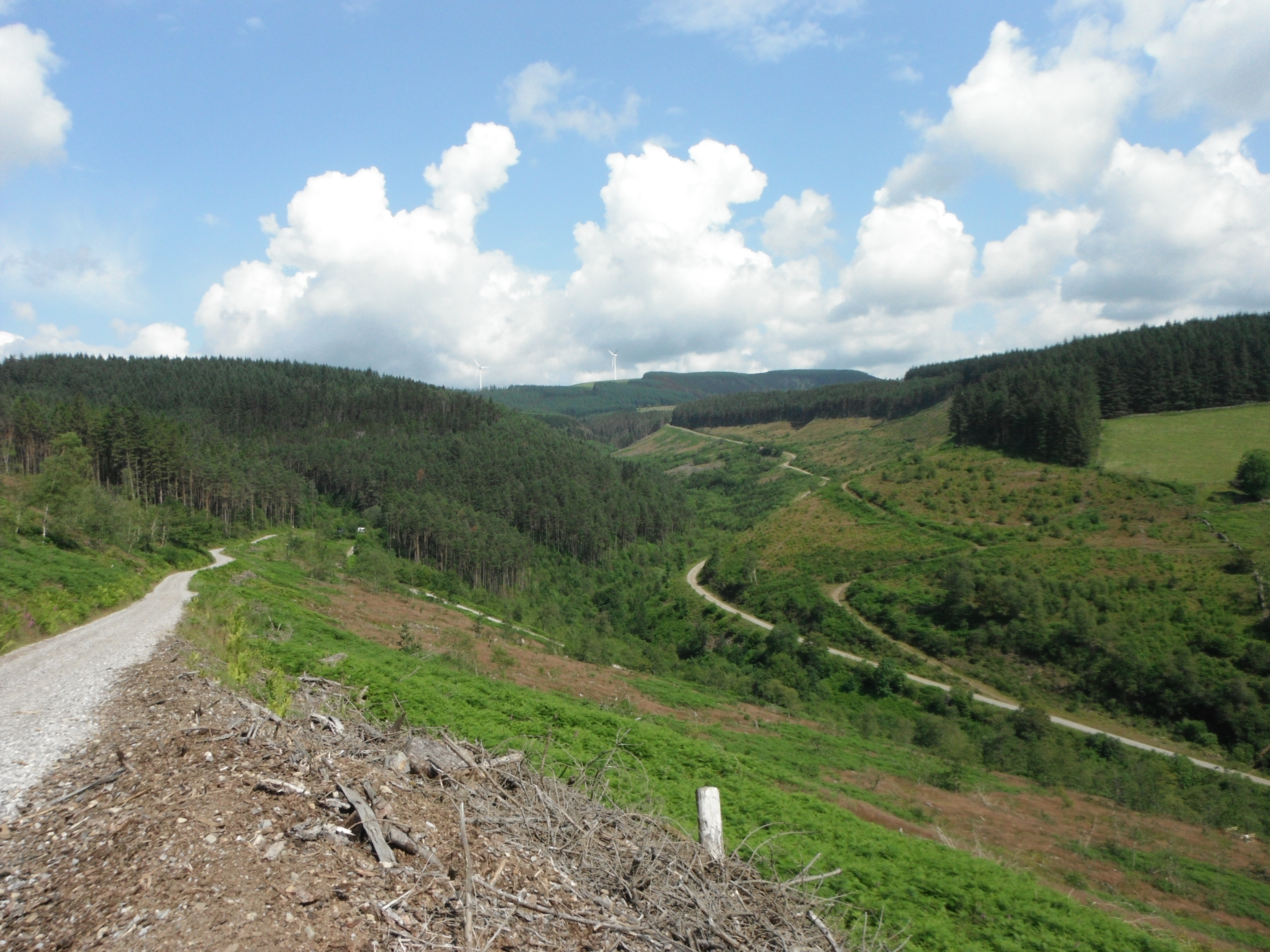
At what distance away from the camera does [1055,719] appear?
46.6 m

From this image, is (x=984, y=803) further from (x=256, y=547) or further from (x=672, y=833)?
(x=256, y=547)

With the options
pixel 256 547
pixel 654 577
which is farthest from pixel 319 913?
pixel 654 577

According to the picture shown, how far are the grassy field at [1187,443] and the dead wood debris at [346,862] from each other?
8499 cm

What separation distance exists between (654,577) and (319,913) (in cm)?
9085

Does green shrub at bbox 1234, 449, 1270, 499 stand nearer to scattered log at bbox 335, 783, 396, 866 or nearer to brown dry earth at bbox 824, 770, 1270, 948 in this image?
brown dry earth at bbox 824, 770, 1270, 948

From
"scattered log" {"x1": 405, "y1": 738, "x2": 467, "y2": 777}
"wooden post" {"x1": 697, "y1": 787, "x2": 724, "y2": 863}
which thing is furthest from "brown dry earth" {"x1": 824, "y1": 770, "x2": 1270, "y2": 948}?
"scattered log" {"x1": 405, "y1": 738, "x2": 467, "y2": 777}

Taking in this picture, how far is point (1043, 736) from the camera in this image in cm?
4231

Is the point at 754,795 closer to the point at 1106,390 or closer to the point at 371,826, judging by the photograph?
the point at 371,826

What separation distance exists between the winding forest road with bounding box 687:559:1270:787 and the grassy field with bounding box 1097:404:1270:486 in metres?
38.9

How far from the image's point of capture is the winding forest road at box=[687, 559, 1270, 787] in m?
38.7

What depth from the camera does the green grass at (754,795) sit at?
11906 millimetres

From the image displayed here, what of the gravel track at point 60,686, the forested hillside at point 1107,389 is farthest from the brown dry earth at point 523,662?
the forested hillside at point 1107,389

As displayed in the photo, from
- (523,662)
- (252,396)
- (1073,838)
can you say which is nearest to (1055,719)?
(1073,838)

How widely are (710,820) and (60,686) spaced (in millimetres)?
15025
